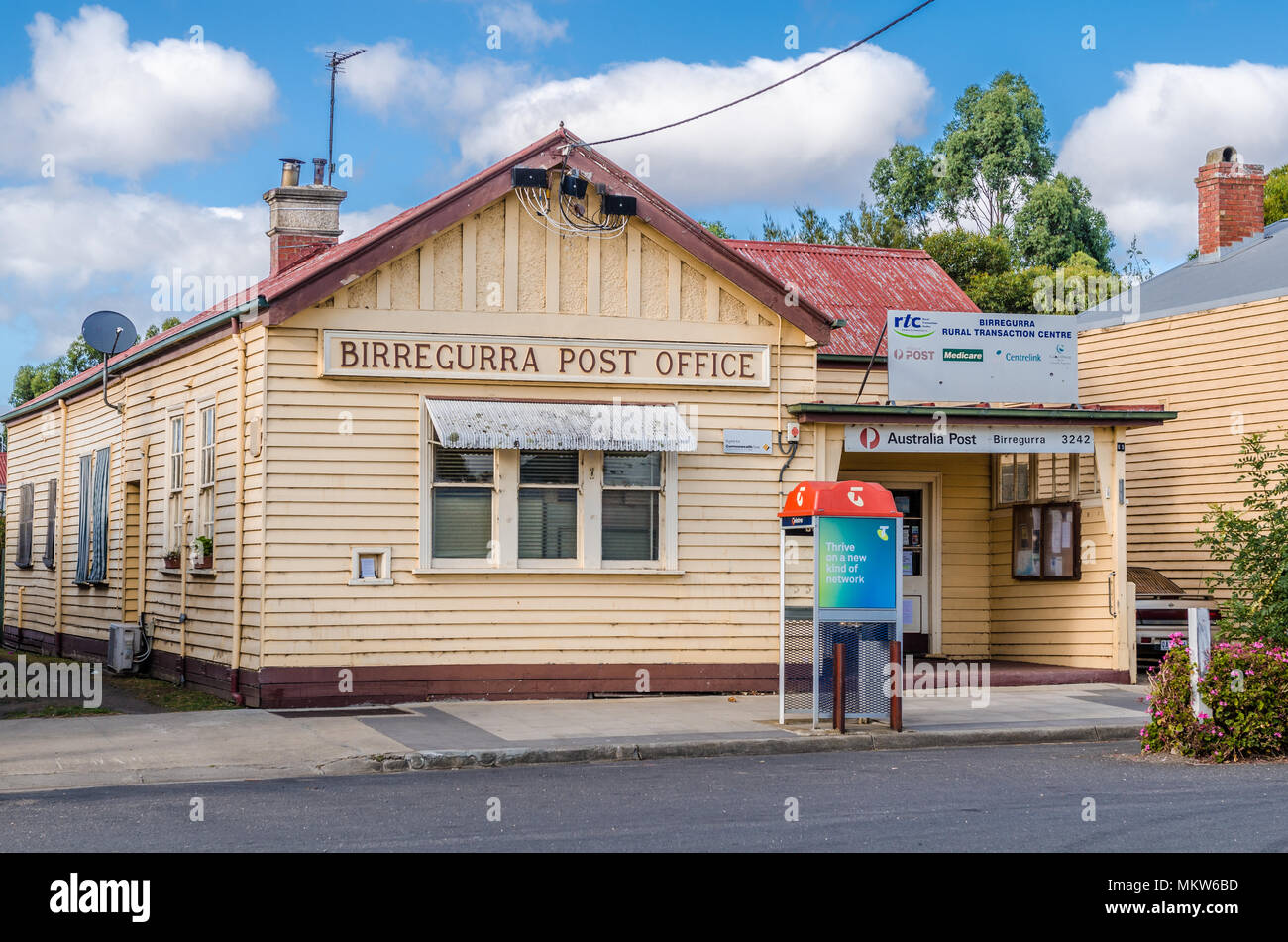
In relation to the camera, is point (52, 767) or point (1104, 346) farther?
point (1104, 346)

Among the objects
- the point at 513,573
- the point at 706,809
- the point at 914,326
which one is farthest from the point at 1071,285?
the point at 706,809

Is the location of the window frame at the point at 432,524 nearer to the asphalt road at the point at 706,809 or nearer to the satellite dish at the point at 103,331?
the asphalt road at the point at 706,809

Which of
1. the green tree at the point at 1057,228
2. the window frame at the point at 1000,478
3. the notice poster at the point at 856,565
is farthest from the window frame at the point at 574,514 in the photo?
the green tree at the point at 1057,228

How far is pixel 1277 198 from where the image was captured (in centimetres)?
4084

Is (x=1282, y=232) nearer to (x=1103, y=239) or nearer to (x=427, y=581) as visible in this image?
(x=427, y=581)

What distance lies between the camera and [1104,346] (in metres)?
21.5

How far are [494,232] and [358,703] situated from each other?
5.18 metres

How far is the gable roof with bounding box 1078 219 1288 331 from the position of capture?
20.0 metres

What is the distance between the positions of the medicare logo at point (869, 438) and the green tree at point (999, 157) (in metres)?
39.3

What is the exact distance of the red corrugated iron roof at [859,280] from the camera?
2073 centimetres

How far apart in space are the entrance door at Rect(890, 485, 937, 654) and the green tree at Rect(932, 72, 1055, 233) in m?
36.5

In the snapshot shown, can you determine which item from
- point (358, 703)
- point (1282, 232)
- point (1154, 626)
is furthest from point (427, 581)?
point (1282, 232)

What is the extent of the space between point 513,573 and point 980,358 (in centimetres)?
605
